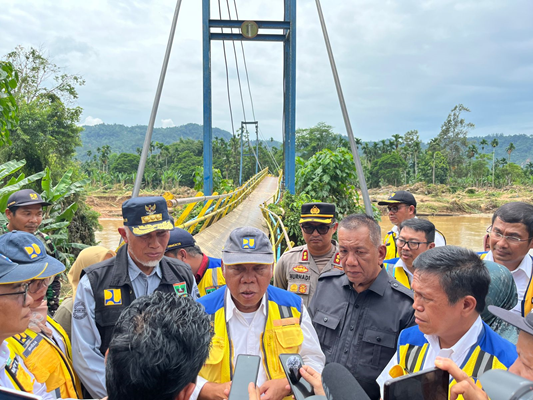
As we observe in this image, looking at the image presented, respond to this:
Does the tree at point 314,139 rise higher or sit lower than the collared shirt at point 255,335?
higher

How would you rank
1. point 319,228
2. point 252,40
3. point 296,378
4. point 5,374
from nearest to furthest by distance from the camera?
point 296,378, point 5,374, point 319,228, point 252,40

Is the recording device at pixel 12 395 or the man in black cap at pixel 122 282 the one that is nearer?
the recording device at pixel 12 395

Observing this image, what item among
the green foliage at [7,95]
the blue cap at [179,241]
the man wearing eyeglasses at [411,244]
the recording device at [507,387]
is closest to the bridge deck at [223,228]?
the blue cap at [179,241]

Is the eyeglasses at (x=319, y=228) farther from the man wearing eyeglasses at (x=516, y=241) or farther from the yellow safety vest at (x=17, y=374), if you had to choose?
the yellow safety vest at (x=17, y=374)

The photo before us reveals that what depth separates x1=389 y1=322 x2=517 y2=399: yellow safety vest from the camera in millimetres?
1263

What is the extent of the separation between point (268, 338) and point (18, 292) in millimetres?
939

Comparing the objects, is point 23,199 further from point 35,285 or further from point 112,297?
point 35,285

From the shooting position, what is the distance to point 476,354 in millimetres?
1306

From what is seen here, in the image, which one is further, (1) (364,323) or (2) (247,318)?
(1) (364,323)

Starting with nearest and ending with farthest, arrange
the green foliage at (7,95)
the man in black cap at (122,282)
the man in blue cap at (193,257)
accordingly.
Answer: the man in black cap at (122,282) → the green foliage at (7,95) → the man in blue cap at (193,257)

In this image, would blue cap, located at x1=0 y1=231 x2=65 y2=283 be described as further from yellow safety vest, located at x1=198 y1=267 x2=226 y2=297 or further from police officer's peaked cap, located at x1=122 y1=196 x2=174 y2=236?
yellow safety vest, located at x1=198 y1=267 x2=226 y2=297

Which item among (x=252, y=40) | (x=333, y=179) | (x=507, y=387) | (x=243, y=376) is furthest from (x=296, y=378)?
(x=252, y=40)

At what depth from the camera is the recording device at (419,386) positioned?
2.69 ft

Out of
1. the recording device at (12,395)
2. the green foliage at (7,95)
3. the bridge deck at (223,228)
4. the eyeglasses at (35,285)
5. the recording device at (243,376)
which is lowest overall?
the bridge deck at (223,228)
